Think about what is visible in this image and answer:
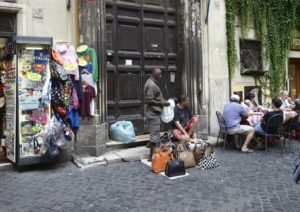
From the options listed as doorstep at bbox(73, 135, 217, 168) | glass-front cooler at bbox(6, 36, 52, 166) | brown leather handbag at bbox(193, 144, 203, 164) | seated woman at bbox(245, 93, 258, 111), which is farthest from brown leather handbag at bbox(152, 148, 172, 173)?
seated woman at bbox(245, 93, 258, 111)

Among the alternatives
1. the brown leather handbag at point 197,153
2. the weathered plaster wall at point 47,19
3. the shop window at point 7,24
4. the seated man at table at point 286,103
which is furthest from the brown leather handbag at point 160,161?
the seated man at table at point 286,103

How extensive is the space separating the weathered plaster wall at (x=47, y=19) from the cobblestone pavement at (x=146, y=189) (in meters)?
2.51

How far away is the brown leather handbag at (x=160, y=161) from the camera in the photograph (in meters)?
5.83

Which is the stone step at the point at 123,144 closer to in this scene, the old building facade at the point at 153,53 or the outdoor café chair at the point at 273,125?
the old building facade at the point at 153,53

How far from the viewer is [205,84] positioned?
8.62m

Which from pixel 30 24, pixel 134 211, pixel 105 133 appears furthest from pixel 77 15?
pixel 134 211

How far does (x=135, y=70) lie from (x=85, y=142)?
204 cm

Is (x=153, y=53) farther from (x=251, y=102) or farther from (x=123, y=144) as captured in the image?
(x=251, y=102)

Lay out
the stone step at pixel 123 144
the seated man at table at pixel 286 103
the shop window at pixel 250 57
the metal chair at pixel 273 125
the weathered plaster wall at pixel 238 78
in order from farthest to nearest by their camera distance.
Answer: the shop window at pixel 250 57
the weathered plaster wall at pixel 238 78
the seated man at table at pixel 286 103
the metal chair at pixel 273 125
the stone step at pixel 123 144

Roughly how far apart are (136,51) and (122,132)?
1.90m

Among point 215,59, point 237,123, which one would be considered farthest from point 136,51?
point 237,123

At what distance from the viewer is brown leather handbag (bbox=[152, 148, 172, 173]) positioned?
5828 millimetres

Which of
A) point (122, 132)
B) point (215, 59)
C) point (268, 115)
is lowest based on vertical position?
point (122, 132)

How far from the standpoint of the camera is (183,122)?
7.08m
